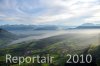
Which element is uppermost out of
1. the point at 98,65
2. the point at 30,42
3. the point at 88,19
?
the point at 88,19

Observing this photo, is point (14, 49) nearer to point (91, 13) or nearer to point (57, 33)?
point (57, 33)

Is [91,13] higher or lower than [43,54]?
higher

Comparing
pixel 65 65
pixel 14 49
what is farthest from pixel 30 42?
pixel 65 65

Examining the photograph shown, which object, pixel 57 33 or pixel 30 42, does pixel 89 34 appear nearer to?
pixel 57 33

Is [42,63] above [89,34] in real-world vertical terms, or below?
below

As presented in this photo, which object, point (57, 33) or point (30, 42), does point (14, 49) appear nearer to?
point (30, 42)

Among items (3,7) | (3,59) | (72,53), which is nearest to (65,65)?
(72,53)

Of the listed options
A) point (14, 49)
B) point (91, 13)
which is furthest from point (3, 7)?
point (91, 13)
